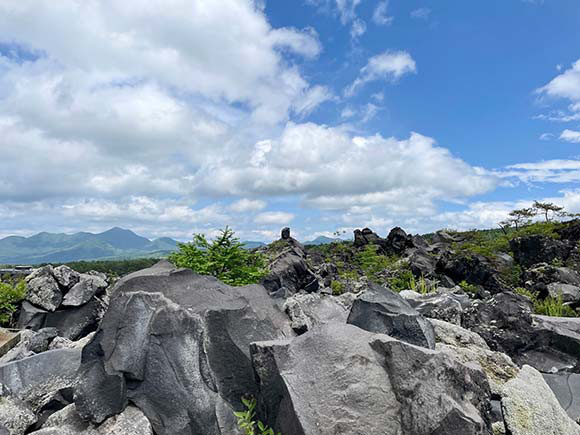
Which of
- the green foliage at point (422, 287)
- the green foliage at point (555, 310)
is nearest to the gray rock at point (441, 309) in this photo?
the green foliage at point (422, 287)

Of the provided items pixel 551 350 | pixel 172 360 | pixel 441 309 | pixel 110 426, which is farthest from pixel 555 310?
pixel 110 426

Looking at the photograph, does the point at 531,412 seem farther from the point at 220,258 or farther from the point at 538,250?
the point at 538,250

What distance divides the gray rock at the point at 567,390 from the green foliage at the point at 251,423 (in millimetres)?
6082

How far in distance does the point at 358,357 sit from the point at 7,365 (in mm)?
6760

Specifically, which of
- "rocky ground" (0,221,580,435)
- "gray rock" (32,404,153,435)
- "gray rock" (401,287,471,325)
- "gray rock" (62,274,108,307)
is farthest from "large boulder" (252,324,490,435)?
"gray rock" (62,274,108,307)

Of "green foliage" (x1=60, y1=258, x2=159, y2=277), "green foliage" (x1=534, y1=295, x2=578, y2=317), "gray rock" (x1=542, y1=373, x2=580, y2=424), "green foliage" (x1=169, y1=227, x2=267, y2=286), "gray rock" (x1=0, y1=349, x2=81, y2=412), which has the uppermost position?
"green foliage" (x1=169, y1=227, x2=267, y2=286)

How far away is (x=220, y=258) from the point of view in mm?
13750

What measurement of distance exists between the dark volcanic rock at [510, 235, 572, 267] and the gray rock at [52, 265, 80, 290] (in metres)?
38.1

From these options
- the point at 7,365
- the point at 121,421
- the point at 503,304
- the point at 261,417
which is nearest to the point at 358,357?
the point at 261,417

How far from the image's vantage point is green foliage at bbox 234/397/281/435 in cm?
582

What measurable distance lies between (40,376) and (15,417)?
147cm

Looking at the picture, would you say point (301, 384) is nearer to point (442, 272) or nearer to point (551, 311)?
point (551, 311)

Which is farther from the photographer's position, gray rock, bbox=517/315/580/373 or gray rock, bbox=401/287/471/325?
gray rock, bbox=401/287/471/325

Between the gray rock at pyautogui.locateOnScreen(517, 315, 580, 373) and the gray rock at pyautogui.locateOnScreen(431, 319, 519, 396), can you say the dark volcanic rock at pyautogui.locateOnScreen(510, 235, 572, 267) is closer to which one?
the gray rock at pyautogui.locateOnScreen(517, 315, 580, 373)
